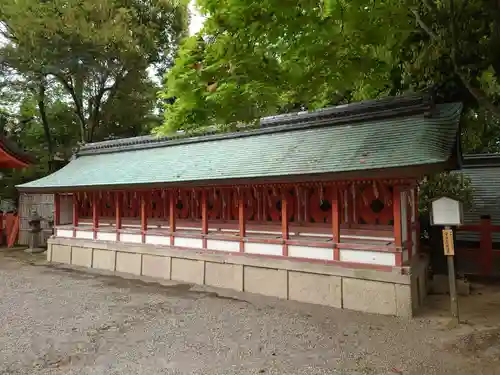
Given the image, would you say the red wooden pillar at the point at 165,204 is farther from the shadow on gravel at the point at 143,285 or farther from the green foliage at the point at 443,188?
the green foliage at the point at 443,188

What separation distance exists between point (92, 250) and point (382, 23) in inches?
500

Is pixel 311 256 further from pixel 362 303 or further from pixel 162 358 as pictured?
pixel 162 358

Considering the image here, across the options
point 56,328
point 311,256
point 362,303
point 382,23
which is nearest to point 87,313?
point 56,328

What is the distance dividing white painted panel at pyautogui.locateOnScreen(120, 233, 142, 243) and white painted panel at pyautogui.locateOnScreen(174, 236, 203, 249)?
6.14ft

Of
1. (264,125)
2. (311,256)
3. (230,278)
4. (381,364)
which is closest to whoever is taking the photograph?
(381,364)

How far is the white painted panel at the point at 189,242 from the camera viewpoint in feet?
37.4

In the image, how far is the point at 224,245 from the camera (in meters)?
10.8

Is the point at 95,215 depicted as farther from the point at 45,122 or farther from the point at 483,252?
the point at 483,252

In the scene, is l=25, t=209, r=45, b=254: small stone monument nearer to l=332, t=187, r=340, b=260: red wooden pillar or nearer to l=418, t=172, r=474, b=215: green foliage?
l=332, t=187, r=340, b=260: red wooden pillar

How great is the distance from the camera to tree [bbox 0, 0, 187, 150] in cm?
1759

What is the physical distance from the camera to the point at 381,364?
5676mm

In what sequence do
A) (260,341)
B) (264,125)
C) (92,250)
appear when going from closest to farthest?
(260,341)
(264,125)
(92,250)

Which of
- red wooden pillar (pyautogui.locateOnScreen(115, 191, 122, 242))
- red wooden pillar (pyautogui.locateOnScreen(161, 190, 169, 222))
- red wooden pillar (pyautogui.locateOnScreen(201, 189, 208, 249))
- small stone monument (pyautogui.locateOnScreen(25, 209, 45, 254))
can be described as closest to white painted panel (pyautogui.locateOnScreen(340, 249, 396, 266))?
red wooden pillar (pyautogui.locateOnScreen(201, 189, 208, 249))

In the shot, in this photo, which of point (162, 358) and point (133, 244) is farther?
point (133, 244)
